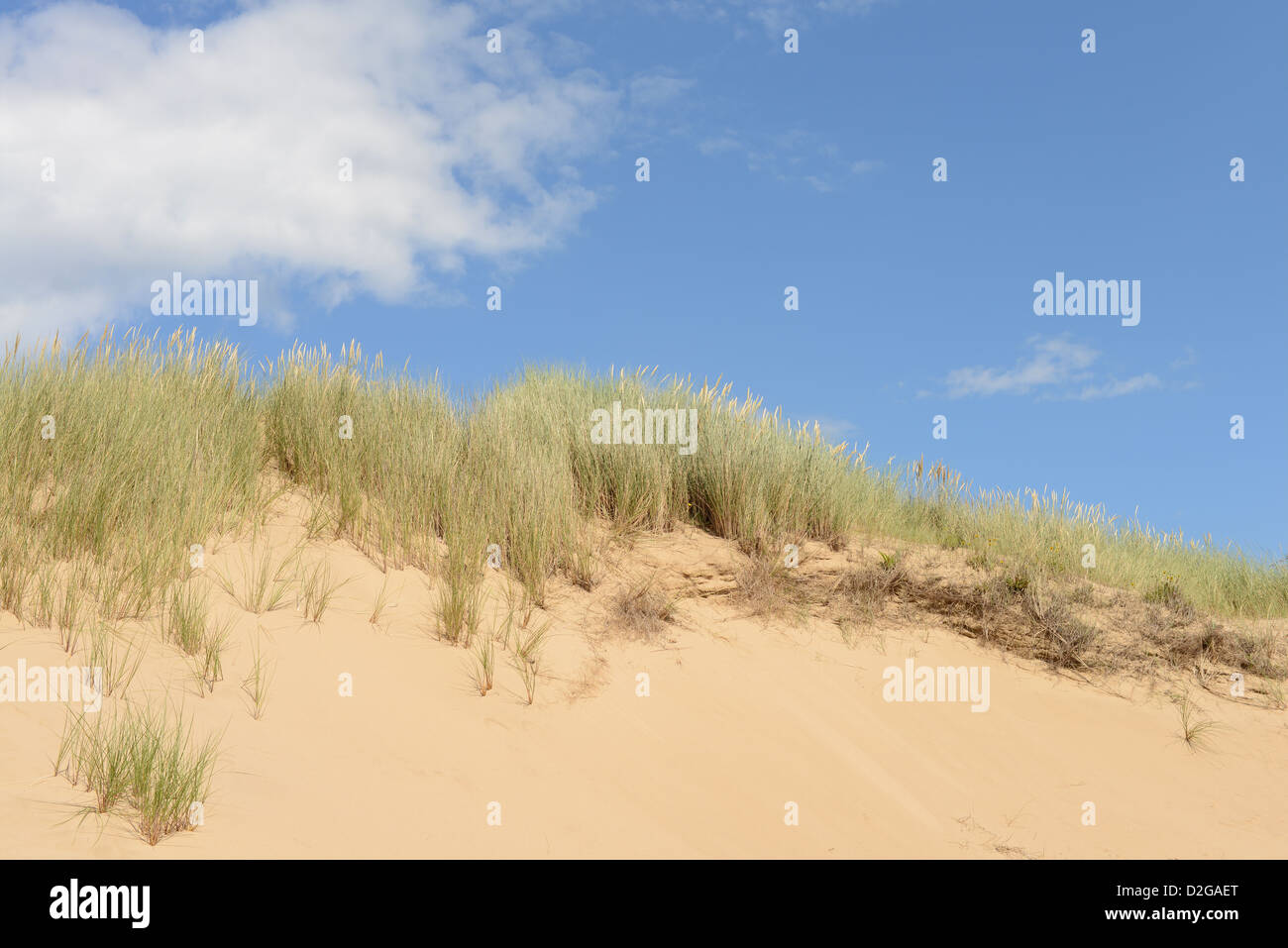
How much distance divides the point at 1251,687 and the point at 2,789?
927 cm

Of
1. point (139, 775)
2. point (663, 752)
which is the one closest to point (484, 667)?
point (663, 752)

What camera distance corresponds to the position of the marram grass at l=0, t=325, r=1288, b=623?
584 cm

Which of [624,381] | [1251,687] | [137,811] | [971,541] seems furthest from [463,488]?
[1251,687]

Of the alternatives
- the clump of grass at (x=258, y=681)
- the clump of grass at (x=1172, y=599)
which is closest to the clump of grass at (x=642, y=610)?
the clump of grass at (x=258, y=681)

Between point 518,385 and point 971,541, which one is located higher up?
point 518,385

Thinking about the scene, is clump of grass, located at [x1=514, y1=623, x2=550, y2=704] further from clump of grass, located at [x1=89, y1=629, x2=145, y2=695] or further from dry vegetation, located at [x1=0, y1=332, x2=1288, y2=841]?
clump of grass, located at [x1=89, y1=629, x2=145, y2=695]

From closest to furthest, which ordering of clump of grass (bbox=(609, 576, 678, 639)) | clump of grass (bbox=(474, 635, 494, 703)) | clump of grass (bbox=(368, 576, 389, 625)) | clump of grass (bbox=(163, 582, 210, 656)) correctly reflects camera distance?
1. clump of grass (bbox=(163, 582, 210, 656))
2. clump of grass (bbox=(474, 635, 494, 703))
3. clump of grass (bbox=(368, 576, 389, 625))
4. clump of grass (bbox=(609, 576, 678, 639))

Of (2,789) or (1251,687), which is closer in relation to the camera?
(2,789)

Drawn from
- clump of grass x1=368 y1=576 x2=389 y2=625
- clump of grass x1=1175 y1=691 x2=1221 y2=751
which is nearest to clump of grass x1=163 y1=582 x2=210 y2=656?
clump of grass x1=368 y1=576 x2=389 y2=625

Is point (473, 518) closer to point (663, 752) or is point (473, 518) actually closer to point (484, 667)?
point (484, 667)

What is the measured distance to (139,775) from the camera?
377 centimetres

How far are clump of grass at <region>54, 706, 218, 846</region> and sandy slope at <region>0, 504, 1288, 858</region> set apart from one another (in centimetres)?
9

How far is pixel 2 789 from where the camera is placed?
3754 mm
